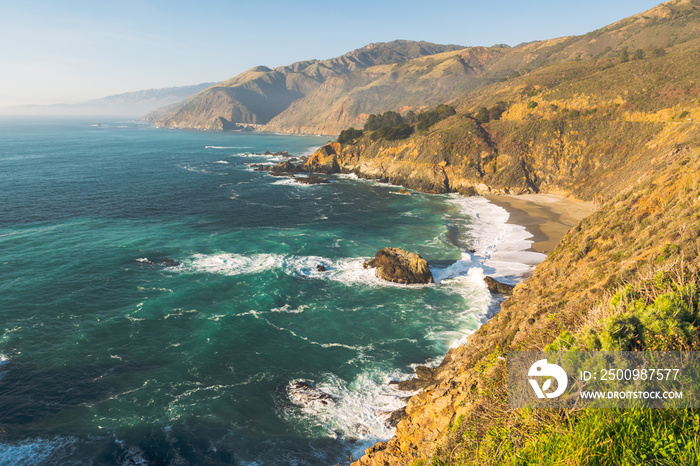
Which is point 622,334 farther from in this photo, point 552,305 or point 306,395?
point 306,395

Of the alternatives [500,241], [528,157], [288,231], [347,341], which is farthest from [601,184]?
[347,341]

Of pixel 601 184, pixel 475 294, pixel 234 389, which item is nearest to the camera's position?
pixel 234 389

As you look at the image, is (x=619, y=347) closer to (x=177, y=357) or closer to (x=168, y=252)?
(x=177, y=357)

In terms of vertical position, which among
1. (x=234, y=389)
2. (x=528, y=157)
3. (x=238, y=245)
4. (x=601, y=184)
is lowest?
(x=234, y=389)

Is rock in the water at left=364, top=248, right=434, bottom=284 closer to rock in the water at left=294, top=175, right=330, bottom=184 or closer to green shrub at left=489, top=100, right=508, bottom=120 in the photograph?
rock in the water at left=294, top=175, right=330, bottom=184

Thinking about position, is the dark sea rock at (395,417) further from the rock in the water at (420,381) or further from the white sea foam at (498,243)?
the white sea foam at (498,243)

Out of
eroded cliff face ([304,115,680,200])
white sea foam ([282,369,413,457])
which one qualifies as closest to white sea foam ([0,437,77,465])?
white sea foam ([282,369,413,457])

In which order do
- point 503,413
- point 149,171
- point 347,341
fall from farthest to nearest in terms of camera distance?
1. point 149,171
2. point 347,341
3. point 503,413
